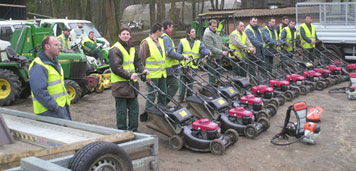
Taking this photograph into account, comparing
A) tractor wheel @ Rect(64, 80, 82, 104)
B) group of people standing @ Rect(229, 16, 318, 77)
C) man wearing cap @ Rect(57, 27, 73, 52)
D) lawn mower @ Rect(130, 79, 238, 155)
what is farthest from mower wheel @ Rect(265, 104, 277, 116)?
man wearing cap @ Rect(57, 27, 73, 52)

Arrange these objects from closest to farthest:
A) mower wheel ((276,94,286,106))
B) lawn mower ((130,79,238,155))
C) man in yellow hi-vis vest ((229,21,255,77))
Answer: lawn mower ((130,79,238,155))
mower wheel ((276,94,286,106))
man in yellow hi-vis vest ((229,21,255,77))

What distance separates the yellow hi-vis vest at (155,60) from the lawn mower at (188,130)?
1274 mm

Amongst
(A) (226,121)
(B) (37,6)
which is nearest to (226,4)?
(B) (37,6)

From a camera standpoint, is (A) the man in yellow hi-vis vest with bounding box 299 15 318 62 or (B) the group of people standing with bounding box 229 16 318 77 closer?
(B) the group of people standing with bounding box 229 16 318 77

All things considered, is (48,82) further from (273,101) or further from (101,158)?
(273,101)

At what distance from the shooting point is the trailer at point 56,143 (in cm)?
293

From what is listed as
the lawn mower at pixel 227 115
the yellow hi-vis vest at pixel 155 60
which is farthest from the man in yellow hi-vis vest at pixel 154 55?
the lawn mower at pixel 227 115

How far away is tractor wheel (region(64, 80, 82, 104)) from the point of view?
9.52 meters

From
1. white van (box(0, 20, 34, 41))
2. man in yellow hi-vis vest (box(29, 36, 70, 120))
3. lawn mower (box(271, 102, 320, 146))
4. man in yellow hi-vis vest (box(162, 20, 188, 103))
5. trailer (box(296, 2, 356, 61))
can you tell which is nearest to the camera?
man in yellow hi-vis vest (box(29, 36, 70, 120))

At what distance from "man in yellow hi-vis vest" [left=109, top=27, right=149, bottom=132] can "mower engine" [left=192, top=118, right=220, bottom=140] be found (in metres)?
0.97

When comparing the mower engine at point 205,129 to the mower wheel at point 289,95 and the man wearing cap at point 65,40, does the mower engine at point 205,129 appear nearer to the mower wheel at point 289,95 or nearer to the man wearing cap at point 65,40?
the mower wheel at point 289,95

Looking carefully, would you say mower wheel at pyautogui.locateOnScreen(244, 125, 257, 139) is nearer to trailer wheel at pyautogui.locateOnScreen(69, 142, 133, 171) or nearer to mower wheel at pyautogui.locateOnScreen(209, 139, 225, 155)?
mower wheel at pyautogui.locateOnScreen(209, 139, 225, 155)

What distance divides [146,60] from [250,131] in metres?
2.29

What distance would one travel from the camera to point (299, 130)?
626 centimetres
